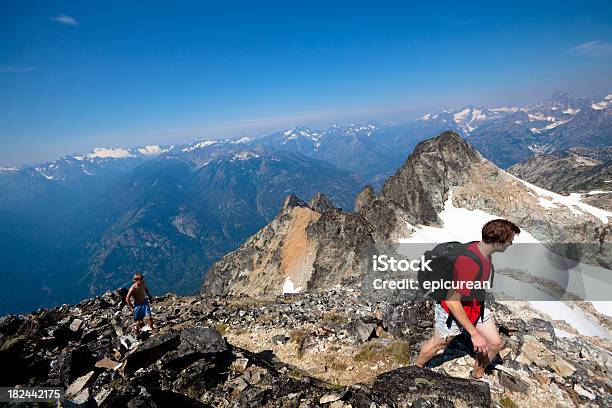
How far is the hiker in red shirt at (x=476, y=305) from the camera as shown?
7781 mm

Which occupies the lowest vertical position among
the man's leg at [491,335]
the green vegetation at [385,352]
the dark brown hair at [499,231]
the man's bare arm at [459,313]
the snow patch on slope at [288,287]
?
the snow patch on slope at [288,287]

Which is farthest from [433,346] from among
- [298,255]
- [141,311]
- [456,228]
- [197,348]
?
[456,228]

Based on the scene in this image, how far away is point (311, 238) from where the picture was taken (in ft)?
261

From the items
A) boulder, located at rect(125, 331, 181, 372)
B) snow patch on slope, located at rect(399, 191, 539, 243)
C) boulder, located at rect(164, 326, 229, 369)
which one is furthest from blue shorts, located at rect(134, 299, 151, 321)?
snow patch on slope, located at rect(399, 191, 539, 243)

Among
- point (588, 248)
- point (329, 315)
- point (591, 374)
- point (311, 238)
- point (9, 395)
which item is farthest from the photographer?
point (311, 238)

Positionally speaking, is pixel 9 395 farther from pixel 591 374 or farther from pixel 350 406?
pixel 591 374

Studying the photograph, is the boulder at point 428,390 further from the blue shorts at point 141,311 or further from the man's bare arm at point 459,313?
the blue shorts at point 141,311

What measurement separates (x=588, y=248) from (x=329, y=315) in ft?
249

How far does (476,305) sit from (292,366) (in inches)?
305

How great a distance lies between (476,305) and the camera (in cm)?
819

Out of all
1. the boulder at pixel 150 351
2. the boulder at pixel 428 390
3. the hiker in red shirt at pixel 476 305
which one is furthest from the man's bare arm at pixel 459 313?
the boulder at pixel 150 351

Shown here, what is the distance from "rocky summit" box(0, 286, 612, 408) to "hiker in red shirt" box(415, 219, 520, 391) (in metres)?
1.12

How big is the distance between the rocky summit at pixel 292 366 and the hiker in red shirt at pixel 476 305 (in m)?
1.12

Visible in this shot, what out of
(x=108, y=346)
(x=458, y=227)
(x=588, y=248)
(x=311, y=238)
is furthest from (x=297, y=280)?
(x=588, y=248)
